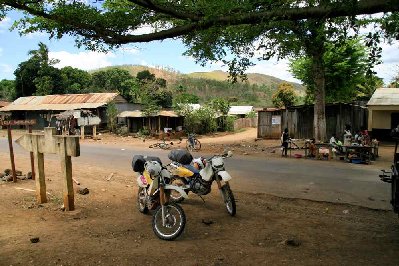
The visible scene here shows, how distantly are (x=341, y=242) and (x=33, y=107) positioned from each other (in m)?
39.6

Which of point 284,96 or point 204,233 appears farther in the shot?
point 284,96

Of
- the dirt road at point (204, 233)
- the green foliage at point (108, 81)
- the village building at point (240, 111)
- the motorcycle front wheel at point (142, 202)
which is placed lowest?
the dirt road at point (204, 233)

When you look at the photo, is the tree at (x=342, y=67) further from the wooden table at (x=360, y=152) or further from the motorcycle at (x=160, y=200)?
the motorcycle at (x=160, y=200)

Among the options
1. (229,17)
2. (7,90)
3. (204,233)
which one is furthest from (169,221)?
(7,90)

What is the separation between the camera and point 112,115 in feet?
112

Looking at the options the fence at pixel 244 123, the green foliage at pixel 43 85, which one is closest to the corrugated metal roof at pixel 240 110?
the fence at pixel 244 123

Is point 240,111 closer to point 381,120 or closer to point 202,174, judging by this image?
point 381,120

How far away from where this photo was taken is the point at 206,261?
4.59 meters

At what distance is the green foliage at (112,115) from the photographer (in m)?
33.8

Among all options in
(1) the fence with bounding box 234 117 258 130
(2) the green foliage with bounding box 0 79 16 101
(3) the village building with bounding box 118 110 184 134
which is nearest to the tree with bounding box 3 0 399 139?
(3) the village building with bounding box 118 110 184 134

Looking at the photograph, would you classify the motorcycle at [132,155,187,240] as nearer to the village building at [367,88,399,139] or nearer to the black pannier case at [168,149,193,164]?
the black pannier case at [168,149,193,164]

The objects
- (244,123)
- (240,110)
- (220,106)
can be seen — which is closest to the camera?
(220,106)

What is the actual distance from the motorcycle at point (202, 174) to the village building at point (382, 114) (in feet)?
66.0

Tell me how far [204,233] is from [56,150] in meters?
3.19
